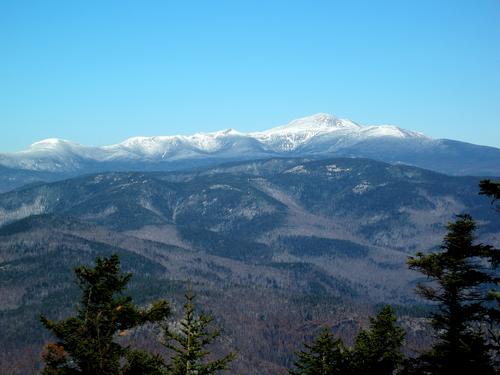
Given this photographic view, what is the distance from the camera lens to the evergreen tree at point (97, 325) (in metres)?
36.1

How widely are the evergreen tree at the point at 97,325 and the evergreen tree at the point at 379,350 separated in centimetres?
1550

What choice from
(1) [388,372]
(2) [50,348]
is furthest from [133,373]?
(1) [388,372]

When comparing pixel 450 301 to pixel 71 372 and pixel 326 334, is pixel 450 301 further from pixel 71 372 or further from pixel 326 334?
pixel 71 372

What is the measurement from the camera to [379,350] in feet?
144

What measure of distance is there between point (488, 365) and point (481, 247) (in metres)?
8.37

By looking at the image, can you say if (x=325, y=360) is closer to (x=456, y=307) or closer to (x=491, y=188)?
(x=456, y=307)

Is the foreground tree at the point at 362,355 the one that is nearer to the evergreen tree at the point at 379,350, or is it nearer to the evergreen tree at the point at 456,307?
the evergreen tree at the point at 379,350

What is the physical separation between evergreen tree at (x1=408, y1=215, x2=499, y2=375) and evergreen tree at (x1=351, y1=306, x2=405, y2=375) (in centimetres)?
300

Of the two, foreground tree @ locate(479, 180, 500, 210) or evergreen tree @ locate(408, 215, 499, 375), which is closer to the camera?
foreground tree @ locate(479, 180, 500, 210)

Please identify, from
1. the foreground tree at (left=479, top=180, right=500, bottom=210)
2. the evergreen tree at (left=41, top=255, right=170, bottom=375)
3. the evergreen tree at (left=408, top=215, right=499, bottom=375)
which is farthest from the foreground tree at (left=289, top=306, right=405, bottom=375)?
the foreground tree at (left=479, top=180, right=500, bottom=210)

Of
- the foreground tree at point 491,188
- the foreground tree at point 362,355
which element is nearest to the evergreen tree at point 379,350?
the foreground tree at point 362,355

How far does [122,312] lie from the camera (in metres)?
38.2

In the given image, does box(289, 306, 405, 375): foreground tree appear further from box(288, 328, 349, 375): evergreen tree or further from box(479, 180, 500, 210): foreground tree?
box(479, 180, 500, 210): foreground tree

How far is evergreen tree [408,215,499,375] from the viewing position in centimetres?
3725
